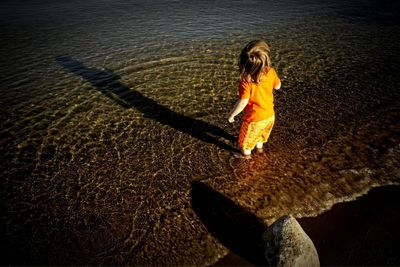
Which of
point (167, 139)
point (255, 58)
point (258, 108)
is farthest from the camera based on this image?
point (167, 139)

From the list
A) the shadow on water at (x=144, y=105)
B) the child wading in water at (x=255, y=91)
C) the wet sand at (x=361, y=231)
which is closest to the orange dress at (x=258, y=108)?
the child wading in water at (x=255, y=91)

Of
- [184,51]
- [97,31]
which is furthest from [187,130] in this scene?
[97,31]

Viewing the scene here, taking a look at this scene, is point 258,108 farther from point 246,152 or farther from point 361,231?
point 361,231

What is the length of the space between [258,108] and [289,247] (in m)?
1.91

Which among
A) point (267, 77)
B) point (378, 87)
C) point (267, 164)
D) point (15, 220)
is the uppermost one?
point (267, 77)

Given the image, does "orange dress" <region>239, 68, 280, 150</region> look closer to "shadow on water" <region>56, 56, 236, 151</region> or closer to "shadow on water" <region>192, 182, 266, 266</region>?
"shadow on water" <region>56, 56, 236, 151</region>

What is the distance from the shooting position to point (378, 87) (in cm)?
654

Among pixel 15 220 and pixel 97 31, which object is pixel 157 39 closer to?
pixel 97 31

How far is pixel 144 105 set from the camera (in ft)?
20.7

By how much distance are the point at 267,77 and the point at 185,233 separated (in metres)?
2.39

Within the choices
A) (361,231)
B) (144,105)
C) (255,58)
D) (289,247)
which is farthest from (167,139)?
(361,231)

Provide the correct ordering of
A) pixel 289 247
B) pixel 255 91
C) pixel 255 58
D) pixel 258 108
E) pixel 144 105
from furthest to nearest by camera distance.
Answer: pixel 144 105 → pixel 258 108 → pixel 255 91 → pixel 255 58 → pixel 289 247

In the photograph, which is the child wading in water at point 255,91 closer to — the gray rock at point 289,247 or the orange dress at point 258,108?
the orange dress at point 258,108

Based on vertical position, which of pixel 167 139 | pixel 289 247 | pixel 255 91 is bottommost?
pixel 167 139
